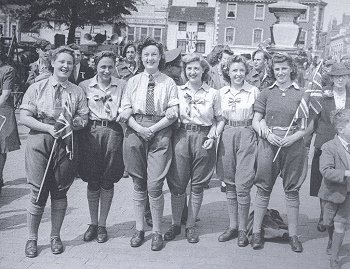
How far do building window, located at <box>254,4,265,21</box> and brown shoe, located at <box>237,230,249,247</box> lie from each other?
4745 cm

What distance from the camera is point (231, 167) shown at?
477cm

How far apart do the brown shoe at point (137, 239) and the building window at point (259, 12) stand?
47.7 m

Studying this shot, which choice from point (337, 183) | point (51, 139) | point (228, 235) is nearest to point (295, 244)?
point (228, 235)

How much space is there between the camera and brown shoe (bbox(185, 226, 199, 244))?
482 cm

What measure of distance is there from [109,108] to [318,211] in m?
3.10

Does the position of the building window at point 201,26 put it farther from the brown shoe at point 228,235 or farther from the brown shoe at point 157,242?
the brown shoe at point 157,242

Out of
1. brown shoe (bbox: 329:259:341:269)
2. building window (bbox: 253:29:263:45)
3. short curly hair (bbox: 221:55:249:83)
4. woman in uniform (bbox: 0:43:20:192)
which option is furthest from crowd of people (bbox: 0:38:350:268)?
building window (bbox: 253:29:263:45)

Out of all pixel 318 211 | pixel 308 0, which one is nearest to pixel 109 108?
pixel 318 211

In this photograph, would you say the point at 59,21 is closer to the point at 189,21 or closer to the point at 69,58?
the point at 69,58

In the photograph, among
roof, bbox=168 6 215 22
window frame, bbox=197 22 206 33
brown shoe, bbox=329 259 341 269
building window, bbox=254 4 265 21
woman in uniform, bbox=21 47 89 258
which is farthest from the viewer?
roof, bbox=168 6 215 22

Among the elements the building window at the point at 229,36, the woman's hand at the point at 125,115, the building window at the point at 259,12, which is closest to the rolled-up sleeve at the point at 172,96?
the woman's hand at the point at 125,115

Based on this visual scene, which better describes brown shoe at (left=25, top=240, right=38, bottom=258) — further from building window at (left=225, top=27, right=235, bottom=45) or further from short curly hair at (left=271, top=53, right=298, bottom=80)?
building window at (left=225, top=27, right=235, bottom=45)

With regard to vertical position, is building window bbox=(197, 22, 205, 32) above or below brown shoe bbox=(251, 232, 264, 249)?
above

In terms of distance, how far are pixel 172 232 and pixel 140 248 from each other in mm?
446
